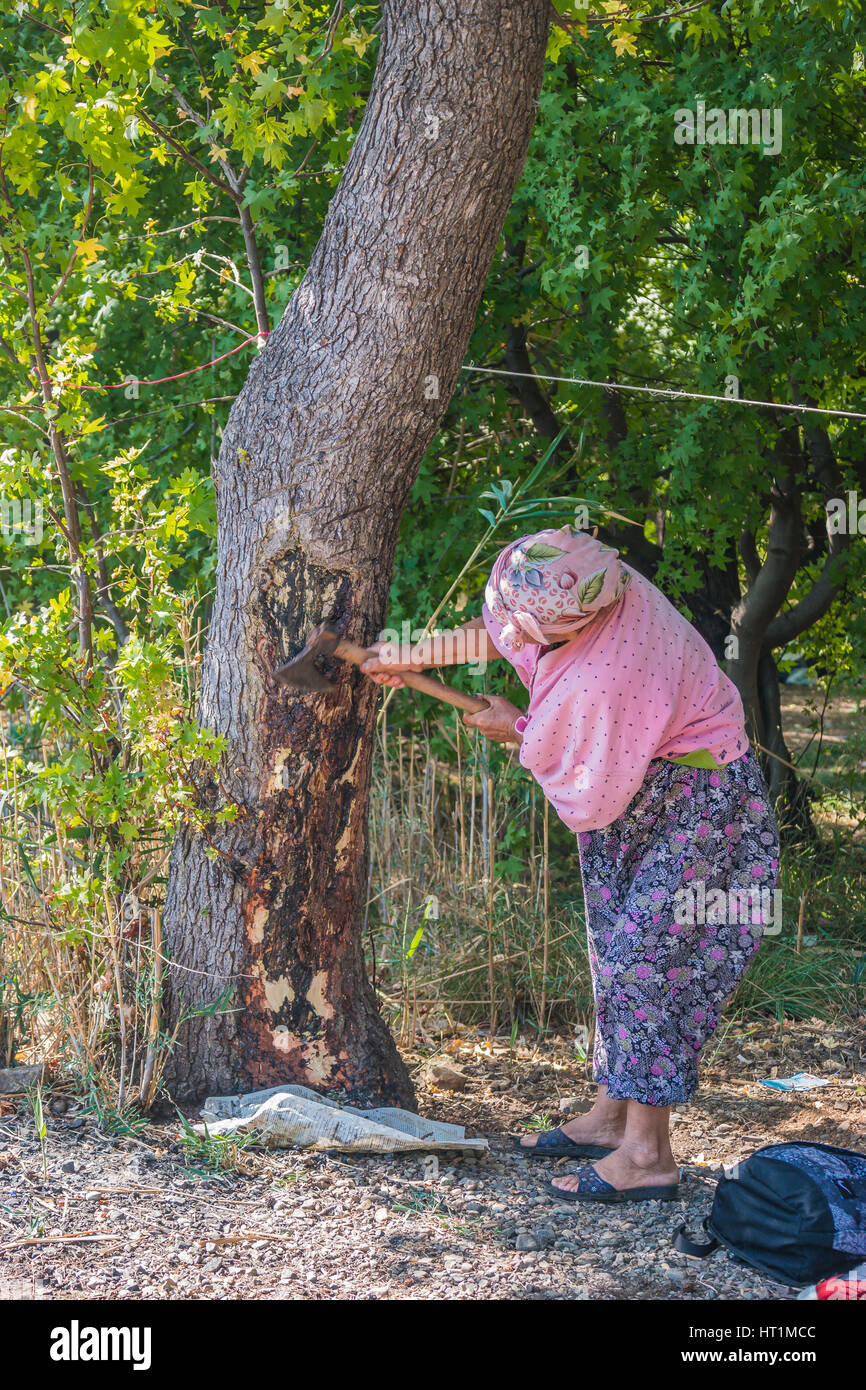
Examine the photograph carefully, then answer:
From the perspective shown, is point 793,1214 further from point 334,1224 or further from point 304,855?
point 304,855

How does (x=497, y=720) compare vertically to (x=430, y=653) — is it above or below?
below

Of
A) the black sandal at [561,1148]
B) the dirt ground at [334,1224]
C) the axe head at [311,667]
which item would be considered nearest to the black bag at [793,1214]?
the dirt ground at [334,1224]

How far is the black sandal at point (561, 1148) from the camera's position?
3303 millimetres

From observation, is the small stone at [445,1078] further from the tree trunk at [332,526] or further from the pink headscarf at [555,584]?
the pink headscarf at [555,584]

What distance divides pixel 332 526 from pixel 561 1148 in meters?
1.71

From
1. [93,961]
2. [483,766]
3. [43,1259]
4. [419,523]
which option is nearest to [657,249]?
[419,523]

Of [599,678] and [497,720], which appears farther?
[497,720]

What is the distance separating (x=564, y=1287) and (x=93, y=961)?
4.95ft

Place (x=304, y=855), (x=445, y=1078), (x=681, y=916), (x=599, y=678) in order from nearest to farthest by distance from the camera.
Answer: (x=599, y=678) → (x=681, y=916) → (x=304, y=855) → (x=445, y=1078)

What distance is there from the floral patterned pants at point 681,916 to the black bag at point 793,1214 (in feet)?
1.17

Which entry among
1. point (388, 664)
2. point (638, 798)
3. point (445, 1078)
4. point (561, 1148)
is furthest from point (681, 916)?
point (445, 1078)

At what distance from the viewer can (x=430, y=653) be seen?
3094 millimetres

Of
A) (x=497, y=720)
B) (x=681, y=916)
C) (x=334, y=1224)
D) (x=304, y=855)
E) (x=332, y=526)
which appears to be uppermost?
(x=332, y=526)

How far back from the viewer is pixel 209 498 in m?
3.51
